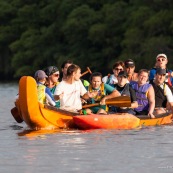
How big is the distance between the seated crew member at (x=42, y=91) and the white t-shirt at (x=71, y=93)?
0.19 meters

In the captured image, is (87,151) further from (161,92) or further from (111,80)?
(111,80)

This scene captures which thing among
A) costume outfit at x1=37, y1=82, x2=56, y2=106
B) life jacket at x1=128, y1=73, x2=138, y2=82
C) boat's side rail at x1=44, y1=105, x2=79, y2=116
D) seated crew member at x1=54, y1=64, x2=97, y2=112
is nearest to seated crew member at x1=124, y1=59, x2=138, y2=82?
life jacket at x1=128, y1=73, x2=138, y2=82

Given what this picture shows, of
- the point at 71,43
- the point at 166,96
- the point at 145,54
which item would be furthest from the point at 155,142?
the point at 71,43

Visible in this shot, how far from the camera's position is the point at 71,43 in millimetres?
76062

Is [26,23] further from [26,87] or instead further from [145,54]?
[26,87]

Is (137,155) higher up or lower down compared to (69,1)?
lower down

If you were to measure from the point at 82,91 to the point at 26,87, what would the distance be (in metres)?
1.23

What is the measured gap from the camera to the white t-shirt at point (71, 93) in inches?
811

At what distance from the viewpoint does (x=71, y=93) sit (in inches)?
811

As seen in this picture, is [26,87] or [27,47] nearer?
[26,87]

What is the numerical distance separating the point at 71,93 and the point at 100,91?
0.64 meters

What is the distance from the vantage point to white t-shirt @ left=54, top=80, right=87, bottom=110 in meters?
20.6

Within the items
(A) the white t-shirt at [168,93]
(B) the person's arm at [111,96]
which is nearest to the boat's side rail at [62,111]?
(B) the person's arm at [111,96]

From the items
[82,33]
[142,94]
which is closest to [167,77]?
[142,94]
